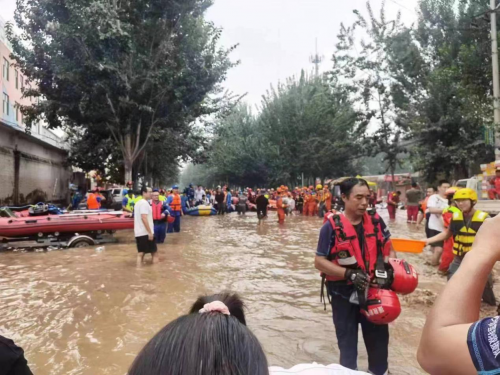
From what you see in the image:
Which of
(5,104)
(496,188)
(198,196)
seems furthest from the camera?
(5,104)

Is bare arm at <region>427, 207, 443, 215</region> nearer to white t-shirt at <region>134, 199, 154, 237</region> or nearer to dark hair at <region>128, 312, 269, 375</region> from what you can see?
white t-shirt at <region>134, 199, 154, 237</region>

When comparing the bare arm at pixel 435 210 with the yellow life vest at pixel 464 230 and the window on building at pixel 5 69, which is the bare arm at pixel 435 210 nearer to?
the yellow life vest at pixel 464 230

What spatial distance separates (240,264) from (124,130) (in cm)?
1418

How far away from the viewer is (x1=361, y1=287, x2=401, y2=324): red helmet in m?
2.83

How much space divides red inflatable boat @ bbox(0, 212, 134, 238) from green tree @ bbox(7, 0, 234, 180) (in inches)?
341

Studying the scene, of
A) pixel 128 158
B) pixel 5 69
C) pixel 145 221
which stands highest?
pixel 5 69

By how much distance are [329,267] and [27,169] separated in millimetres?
20657

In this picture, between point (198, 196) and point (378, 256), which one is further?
point (198, 196)

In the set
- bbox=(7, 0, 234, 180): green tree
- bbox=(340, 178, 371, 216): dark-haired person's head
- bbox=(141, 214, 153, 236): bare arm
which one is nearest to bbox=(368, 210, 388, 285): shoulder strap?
bbox=(340, 178, 371, 216): dark-haired person's head

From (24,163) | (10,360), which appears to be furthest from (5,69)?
(10,360)

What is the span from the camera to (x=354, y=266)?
308cm

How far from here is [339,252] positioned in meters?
3.11

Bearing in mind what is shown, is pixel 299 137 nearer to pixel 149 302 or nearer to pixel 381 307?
pixel 149 302

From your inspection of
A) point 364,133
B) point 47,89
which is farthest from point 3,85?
point 364,133
